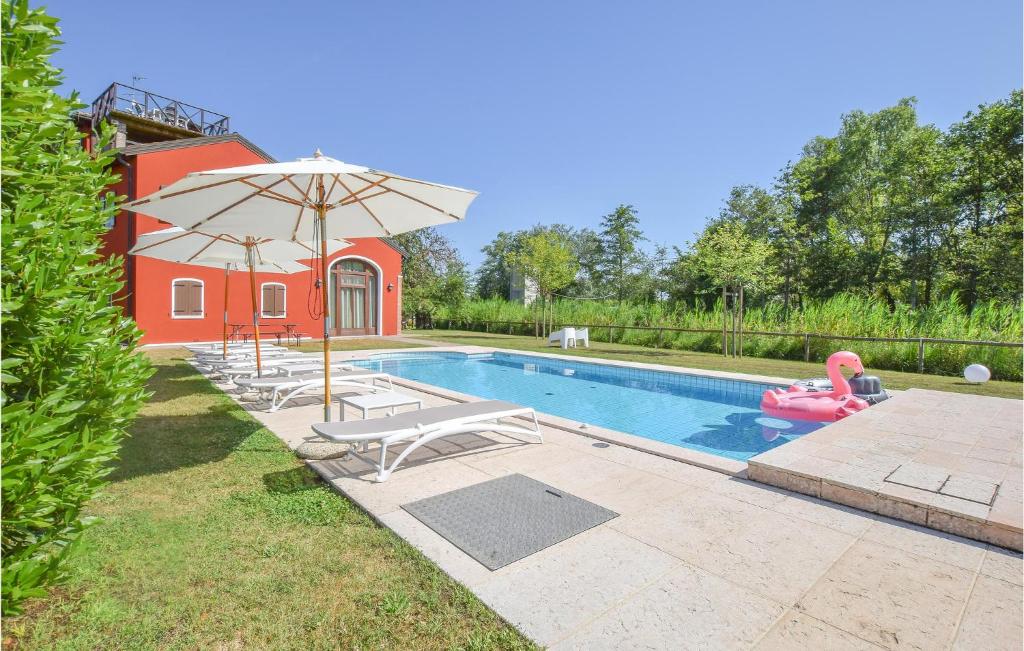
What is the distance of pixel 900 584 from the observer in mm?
2387

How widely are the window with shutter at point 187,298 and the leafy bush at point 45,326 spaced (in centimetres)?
1661

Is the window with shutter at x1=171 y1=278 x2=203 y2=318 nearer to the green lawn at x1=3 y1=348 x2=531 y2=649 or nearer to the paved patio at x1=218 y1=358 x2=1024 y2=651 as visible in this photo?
the green lawn at x1=3 y1=348 x2=531 y2=649

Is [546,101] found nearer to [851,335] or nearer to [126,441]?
[851,335]

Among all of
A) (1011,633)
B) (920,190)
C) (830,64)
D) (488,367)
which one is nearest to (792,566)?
(1011,633)

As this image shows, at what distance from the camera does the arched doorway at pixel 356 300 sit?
819 inches

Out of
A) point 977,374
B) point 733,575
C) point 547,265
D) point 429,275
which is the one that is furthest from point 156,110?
point 977,374

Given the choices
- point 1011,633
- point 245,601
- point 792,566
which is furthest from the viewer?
point 792,566

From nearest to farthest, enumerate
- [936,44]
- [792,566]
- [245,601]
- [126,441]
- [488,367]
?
[245,601], [792,566], [126,441], [936,44], [488,367]

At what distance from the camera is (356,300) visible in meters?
21.4

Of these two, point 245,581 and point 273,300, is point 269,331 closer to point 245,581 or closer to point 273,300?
point 273,300

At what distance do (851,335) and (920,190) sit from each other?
14897 mm

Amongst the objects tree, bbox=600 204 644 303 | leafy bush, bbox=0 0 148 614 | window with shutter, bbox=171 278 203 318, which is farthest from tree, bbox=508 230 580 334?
leafy bush, bbox=0 0 148 614

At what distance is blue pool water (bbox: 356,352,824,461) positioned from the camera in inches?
267

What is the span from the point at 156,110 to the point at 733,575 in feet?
83.2
